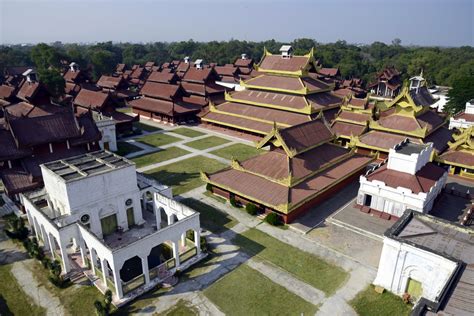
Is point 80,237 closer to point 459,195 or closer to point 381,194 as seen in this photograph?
point 381,194

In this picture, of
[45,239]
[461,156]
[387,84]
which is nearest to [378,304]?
[45,239]

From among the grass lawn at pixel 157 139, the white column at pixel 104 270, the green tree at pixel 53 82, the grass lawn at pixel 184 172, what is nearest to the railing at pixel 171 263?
the white column at pixel 104 270

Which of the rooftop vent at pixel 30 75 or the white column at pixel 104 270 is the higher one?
the rooftop vent at pixel 30 75

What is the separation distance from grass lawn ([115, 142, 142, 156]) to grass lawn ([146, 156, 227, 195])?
8.29 metres

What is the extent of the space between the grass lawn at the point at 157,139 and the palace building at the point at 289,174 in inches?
750

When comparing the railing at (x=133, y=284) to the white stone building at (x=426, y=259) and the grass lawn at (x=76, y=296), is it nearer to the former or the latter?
the grass lawn at (x=76, y=296)

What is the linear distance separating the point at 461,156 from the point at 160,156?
116 ft

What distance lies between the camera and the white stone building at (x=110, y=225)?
65.3ft

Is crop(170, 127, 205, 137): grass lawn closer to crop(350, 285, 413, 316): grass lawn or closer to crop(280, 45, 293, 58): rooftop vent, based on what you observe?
crop(280, 45, 293, 58): rooftop vent

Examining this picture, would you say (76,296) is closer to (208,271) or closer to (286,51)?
(208,271)

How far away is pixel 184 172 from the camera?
37812 mm

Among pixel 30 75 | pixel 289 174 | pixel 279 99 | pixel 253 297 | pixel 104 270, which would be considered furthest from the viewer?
pixel 279 99

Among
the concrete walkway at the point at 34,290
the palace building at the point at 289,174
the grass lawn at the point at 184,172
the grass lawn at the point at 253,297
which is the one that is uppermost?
the palace building at the point at 289,174

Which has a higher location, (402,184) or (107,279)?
(402,184)
